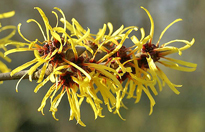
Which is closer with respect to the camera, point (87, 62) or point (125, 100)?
point (87, 62)

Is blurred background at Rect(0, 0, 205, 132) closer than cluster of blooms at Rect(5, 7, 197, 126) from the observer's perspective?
No

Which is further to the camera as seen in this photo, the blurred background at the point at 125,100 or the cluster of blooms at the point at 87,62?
the blurred background at the point at 125,100

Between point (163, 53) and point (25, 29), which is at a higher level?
point (25, 29)

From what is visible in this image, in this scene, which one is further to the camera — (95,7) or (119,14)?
(95,7)

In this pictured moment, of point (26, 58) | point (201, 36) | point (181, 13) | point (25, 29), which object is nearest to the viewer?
point (26, 58)

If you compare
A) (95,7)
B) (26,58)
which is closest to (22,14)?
(26,58)

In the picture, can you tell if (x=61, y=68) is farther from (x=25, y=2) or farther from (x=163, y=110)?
(x=25, y=2)

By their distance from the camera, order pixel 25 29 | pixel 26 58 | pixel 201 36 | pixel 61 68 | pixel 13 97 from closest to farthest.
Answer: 1. pixel 61 68
2. pixel 13 97
3. pixel 26 58
4. pixel 25 29
5. pixel 201 36

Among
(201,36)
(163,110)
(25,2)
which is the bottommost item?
(163,110)
